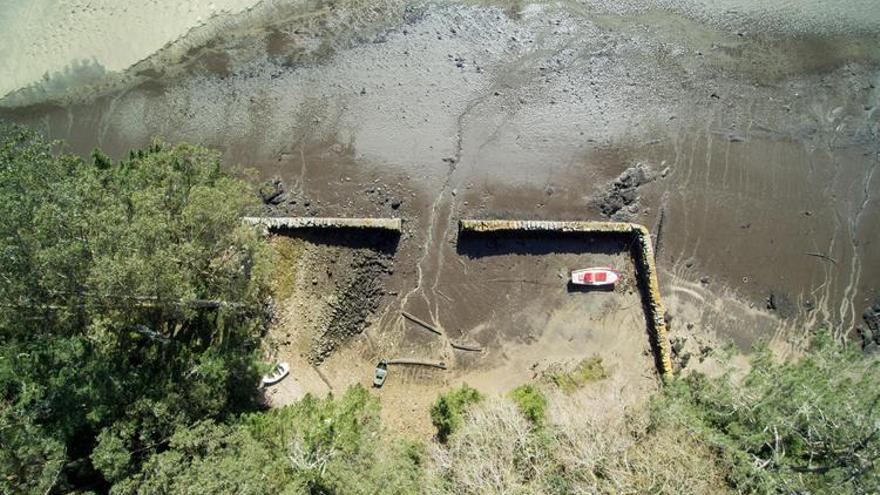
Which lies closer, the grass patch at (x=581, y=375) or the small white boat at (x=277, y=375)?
the small white boat at (x=277, y=375)

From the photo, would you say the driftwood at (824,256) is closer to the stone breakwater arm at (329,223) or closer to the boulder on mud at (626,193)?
the boulder on mud at (626,193)

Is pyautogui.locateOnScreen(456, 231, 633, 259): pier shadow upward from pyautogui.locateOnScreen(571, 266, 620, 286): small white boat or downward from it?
upward

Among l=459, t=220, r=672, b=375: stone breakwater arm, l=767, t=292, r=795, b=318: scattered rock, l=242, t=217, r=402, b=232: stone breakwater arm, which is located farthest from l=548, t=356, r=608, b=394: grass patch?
l=242, t=217, r=402, b=232: stone breakwater arm

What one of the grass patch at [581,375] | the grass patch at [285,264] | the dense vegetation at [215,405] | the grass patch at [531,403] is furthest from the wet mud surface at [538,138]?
the dense vegetation at [215,405]

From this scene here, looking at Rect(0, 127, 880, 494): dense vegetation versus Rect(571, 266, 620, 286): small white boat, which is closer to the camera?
Rect(0, 127, 880, 494): dense vegetation

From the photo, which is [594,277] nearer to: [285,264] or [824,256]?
[824,256]

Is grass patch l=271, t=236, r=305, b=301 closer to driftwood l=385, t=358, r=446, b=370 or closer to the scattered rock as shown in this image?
driftwood l=385, t=358, r=446, b=370

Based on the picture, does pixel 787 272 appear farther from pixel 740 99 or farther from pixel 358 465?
pixel 358 465
